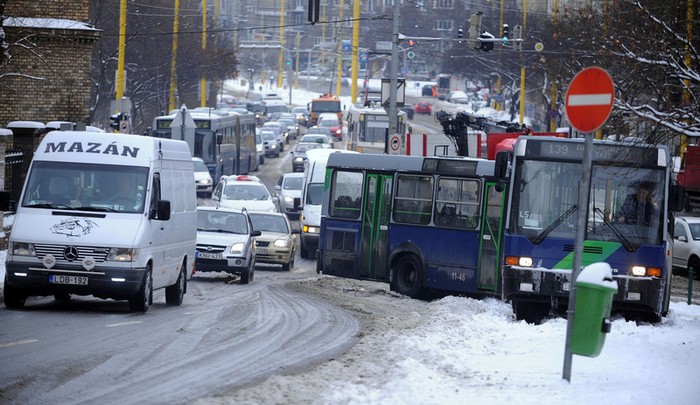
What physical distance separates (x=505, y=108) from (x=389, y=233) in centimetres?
7572

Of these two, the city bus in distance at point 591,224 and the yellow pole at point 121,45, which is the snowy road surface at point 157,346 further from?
the yellow pole at point 121,45

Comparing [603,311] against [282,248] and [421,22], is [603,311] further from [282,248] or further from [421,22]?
[421,22]

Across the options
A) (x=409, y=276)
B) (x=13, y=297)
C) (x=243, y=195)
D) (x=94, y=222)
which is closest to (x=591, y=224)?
(x=409, y=276)

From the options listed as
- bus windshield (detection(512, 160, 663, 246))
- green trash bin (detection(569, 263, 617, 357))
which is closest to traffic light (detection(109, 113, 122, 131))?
bus windshield (detection(512, 160, 663, 246))

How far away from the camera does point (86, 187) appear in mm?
16656

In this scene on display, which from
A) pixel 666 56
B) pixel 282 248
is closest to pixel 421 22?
pixel 282 248

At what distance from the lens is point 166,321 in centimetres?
1562

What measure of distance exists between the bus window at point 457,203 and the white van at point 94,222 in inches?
236

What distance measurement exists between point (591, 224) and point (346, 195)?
733 cm

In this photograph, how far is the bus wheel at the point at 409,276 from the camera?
22422mm

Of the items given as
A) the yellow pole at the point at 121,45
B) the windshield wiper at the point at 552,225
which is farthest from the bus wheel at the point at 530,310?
the yellow pole at the point at 121,45

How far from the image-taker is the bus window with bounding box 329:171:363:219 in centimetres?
2383

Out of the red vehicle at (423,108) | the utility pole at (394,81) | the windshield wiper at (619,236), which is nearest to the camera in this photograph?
the windshield wiper at (619,236)

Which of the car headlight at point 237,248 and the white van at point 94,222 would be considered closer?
the white van at point 94,222
